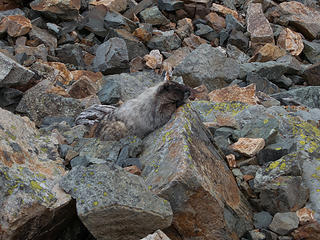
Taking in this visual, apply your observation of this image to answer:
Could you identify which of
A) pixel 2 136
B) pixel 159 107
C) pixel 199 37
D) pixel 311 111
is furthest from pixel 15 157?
pixel 199 37

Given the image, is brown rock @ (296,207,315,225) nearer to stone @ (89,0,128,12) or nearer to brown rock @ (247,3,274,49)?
brown rock @ (247,3,274,49)

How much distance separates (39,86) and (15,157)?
5.16m

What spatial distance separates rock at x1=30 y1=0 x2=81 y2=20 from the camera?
1606cm

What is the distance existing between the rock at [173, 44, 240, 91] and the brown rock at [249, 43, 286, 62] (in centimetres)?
233

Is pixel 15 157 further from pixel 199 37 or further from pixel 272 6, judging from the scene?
pixel 272 6

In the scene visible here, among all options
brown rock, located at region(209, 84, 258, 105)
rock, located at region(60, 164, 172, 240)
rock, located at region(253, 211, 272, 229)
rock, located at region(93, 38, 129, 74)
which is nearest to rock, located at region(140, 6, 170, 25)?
rock, located at region(93, 38, 129, 74)

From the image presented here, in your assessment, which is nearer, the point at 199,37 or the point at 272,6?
the point at 199,37

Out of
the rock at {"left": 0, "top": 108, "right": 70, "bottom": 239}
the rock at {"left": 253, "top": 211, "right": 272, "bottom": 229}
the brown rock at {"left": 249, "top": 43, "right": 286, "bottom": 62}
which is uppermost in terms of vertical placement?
the rock at {"left": 0, "top": 108, "right": 70, "bottom": 239}

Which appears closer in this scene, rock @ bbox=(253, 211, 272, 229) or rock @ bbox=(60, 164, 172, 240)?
rock @ bbox=(60, 164, 172, 240)

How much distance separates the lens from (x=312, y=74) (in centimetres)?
1577

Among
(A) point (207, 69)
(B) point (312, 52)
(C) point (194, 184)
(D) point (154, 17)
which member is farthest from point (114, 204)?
(B) point (312, 52)

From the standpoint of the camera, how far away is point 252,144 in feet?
23.3

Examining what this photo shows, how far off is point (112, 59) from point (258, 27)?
26.8 ft

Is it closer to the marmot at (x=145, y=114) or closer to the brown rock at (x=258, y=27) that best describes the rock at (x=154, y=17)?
the brown rock at (x=258, y=27)
